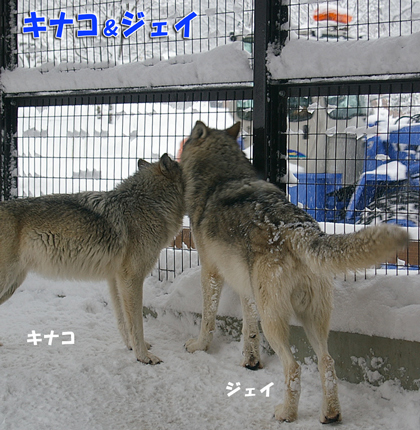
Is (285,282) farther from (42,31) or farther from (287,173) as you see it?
(42,31)

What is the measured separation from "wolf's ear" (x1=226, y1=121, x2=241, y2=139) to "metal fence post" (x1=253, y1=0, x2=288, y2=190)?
0.91 feet

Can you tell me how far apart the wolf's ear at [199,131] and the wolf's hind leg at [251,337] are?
1494 millimetres

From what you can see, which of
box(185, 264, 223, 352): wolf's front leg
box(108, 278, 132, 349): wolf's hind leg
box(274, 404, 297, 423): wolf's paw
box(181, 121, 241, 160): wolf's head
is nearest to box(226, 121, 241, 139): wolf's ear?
box(181, 121, 241, 160): wolf's head

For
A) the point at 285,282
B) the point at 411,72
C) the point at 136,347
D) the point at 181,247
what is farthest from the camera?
the point at 181,247

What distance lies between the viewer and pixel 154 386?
10.9 ft

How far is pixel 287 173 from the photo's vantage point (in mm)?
4074

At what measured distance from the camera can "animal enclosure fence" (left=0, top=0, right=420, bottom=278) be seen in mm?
3783

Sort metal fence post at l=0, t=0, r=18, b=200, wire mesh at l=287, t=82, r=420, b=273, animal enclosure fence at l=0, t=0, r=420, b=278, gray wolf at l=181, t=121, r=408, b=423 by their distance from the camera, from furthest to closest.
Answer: metal fence post at l=0, t=0, r=18, b=200, wire mesh at l=287, t=82, r=420, b=273, animal enclosure fence at l=0, t=0, r=420, b=278, gray wolf at l=181, t=121, r=408, b=423

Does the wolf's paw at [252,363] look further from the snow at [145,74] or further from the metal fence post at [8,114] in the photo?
the metal fence post at [8,114]

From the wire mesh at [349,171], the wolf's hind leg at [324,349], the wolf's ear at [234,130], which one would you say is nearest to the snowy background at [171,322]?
the wolf's hind leg at [324,349]

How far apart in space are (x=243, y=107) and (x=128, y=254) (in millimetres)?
1786

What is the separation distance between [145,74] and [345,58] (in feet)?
6.24

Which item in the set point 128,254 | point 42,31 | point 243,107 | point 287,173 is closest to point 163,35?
point 243,107

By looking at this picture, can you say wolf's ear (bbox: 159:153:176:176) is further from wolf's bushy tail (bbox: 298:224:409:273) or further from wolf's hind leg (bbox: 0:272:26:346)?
wolf's bushy tail (bbox: 298:224:409:273)
